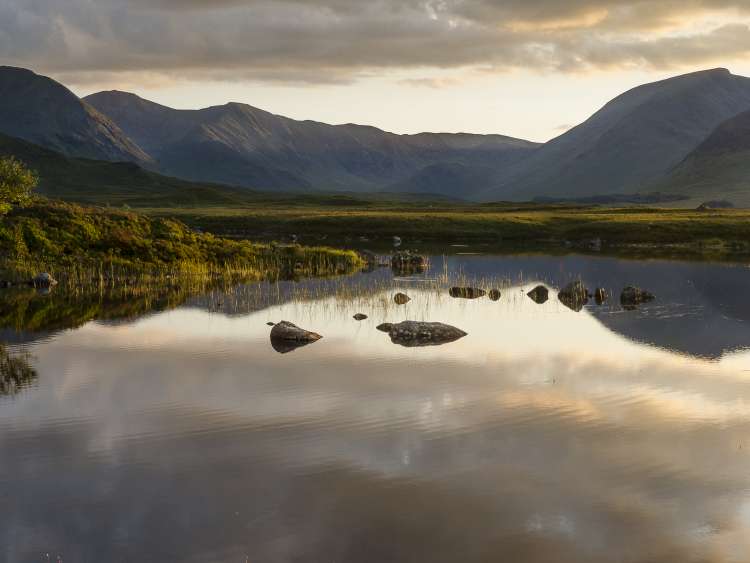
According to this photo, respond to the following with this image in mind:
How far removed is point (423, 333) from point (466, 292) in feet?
56.7

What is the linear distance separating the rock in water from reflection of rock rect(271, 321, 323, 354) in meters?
24.8

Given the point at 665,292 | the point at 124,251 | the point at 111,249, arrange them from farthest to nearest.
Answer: the point at 124,251 < the point at 111,249 < the point at 665,292

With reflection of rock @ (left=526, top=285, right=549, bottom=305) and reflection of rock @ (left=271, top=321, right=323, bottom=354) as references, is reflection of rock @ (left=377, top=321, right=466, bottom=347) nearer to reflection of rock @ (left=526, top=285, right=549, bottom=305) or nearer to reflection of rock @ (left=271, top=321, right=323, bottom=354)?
reflection of rock @ (left=271, top=321, right=323, bottom=354)

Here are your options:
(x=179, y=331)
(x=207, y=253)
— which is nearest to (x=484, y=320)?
(x=179, y=331)

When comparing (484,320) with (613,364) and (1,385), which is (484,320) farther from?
(1,385)

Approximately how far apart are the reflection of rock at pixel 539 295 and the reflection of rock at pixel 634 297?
173 inches

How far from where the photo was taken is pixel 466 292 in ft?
175

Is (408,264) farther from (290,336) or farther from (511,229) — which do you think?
(511,229)

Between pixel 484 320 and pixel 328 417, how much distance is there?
2061cm

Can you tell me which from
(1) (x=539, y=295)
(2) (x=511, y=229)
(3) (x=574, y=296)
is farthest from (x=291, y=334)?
(2) (x=511, y=229)

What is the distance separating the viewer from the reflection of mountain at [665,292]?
3931 cm

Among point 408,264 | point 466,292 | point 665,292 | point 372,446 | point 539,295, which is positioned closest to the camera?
point 372,446

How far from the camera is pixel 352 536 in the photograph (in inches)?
593

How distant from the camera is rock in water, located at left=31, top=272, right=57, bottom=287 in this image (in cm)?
5506
